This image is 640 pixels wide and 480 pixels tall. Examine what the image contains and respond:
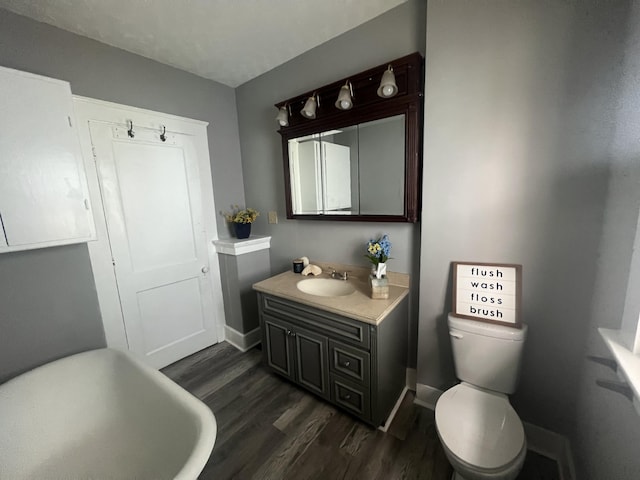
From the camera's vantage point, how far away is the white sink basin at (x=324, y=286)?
1.81 meters

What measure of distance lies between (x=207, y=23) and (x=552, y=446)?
313 cm

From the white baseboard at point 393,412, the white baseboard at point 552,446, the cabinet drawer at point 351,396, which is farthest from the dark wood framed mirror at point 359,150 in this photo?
the white baseboard at point 552,446

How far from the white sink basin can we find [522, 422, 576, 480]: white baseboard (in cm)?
125

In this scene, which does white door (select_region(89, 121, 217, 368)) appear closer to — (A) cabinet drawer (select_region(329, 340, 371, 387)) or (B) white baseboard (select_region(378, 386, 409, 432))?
(A) cabinet drawer (select_region(329, 340, 371, 387))

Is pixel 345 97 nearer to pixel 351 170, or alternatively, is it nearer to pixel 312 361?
pixel 351 170

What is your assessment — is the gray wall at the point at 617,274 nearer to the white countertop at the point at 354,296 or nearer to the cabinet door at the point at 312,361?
the white countertop at the point at 354,296

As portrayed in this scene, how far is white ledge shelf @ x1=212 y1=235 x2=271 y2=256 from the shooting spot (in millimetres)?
2203

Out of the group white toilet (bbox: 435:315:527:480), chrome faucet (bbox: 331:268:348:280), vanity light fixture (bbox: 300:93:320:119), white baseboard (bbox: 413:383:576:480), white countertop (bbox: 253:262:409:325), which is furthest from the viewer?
chrome faucet (bbox: 331:268:348:280)

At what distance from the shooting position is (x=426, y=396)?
5.34 feet

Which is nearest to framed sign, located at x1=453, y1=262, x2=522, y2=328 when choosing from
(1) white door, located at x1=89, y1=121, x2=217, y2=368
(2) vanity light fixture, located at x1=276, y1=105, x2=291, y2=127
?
(2) vanity light fixture, located at x1=276, y1=105, x2=291, y2=127

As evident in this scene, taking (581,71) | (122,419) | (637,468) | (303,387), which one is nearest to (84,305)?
(122,419)

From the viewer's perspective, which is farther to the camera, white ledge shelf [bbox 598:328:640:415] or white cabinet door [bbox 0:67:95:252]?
white cabinet door [bbox 0:67:95:252]

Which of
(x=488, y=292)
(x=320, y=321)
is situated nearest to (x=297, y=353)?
(x=320, y=321)

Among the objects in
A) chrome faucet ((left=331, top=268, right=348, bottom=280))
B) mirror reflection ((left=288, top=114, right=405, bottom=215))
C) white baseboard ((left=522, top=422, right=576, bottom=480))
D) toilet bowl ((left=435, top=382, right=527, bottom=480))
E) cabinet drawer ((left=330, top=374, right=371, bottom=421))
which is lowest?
white baseboard ((left=522, top=422, right=576, bottom=480))
